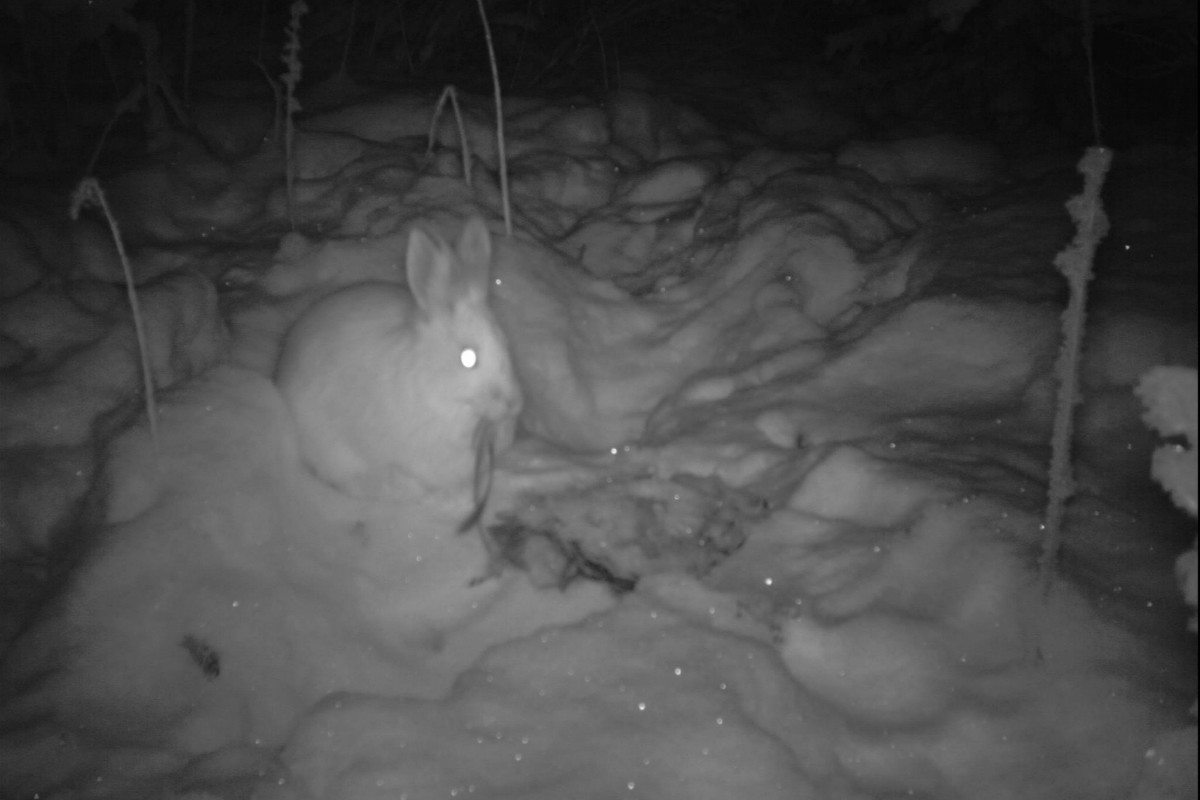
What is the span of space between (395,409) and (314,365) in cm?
30

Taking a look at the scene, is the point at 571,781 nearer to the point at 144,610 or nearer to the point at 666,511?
the point at 666,511

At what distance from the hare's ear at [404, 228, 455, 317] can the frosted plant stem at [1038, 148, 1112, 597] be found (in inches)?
56.6

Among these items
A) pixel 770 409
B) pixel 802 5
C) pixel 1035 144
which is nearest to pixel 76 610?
pixel 770 409

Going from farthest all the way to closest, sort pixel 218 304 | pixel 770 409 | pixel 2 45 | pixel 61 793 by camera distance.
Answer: pixel 2 45, pixel 218 304, pixel 770 409, pixel 61 793

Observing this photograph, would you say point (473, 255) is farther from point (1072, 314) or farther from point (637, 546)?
point (1072, 314)

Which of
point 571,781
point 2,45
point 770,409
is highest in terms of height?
point 2,45

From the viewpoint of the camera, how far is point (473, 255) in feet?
7.11

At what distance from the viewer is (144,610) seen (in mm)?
1905

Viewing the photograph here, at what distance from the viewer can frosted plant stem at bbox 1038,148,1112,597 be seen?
1483 mm

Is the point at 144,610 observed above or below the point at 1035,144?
below

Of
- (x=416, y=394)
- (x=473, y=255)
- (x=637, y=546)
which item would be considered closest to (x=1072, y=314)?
(x=637, y=546)

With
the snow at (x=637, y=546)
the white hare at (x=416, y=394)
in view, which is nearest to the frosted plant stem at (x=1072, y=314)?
the snow at (x=637, y=546)

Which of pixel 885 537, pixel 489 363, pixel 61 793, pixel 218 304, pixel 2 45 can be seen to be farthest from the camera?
pixel 2 45

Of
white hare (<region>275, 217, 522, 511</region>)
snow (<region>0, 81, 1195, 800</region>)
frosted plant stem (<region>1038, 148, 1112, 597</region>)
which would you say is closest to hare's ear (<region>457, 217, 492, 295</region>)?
white hare (<region>275, 217, 522, 511</region>)
